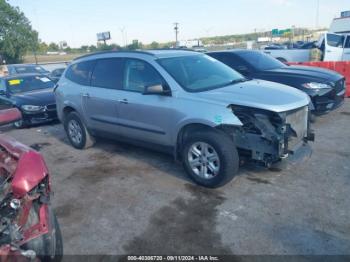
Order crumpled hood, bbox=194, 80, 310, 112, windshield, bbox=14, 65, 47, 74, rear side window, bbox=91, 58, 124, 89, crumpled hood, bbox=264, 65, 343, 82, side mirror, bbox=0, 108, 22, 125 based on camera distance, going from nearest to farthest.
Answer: side mirror, bbox=0, 108, 22, 125, crumpled hood, bbox=194, 80, 310, 112, rear side window, bbox=91, 58, 124, 89, crumpled hood, bbox=264, 65, 343, 82, windshield, bbox=14, 65, 47, 74

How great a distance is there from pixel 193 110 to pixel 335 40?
13877 millimetres

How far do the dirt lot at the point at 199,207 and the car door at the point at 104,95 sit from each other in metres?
0.69

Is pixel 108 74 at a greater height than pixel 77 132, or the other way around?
pixel 108 74

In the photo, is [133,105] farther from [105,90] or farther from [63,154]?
[63,154]

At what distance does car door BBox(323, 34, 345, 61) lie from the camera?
1493cm

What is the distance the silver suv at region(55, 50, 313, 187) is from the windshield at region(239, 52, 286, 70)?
8.56ft

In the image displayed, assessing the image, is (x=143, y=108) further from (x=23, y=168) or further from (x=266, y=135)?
(x=23, y=168)

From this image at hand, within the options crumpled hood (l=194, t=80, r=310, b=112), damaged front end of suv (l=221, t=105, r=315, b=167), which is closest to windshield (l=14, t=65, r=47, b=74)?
crumpled hood (l=194, t=80, r=310, b=112)

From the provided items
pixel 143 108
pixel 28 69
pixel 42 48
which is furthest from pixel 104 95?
pixel 42 48

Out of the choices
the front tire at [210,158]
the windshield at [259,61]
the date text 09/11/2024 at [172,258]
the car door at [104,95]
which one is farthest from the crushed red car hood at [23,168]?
the windshield at [259,61]

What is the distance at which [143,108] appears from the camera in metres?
4.85

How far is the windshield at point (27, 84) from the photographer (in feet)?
30.5

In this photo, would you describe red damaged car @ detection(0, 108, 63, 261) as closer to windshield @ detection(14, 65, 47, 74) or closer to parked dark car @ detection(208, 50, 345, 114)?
parked dark car @ detection(208, 50, 345, 114)

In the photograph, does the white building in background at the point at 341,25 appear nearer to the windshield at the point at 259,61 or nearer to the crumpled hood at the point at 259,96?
the windshield at the point at 259,61
